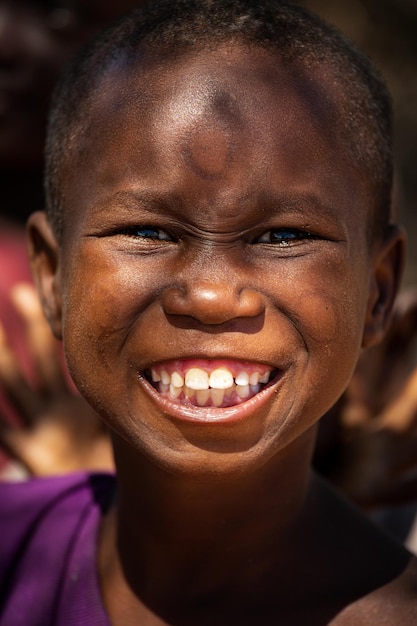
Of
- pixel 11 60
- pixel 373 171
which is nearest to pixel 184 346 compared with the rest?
pixel 373 171

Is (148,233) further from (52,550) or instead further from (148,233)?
(52,550)

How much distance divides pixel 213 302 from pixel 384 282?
445mm

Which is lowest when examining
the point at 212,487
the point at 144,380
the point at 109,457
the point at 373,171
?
the point at 109,457

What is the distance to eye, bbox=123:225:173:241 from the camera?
147 cm

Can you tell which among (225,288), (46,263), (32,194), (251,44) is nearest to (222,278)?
(225,288)

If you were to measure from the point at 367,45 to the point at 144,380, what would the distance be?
5.17 meters

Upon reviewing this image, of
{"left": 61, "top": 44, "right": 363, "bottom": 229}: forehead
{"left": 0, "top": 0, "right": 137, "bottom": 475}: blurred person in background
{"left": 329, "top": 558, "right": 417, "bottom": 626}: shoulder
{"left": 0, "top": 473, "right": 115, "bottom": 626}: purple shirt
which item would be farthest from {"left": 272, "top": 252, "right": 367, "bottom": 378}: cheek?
{"left": 0, "top": 0, "right": 137, "bottom": 475}: blurred person in background

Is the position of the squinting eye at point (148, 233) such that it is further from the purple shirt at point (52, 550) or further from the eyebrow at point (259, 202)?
the purple shirt at point (52, 550)

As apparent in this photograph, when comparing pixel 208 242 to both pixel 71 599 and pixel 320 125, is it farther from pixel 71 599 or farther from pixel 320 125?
pixel 71 599

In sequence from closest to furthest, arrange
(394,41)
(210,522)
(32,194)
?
(210,522) → (32,194) → (394,41)

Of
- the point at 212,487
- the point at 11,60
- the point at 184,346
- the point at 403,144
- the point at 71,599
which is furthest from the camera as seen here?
the point at 403,144

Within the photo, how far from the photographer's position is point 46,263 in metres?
1.78

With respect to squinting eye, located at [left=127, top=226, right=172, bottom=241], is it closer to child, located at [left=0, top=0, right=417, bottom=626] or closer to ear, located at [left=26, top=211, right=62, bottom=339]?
child, located at [left=0, top=0, right=417, bottom=626]

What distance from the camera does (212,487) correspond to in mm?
1604
